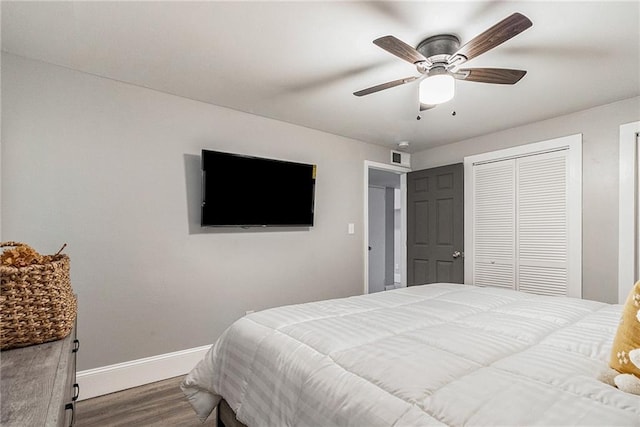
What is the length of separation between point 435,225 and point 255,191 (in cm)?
244

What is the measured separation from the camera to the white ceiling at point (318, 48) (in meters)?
1.69

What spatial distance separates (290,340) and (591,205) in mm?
3162

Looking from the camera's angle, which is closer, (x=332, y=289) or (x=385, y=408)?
(x=385, y=408)

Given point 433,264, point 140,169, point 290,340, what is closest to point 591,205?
point 433,264

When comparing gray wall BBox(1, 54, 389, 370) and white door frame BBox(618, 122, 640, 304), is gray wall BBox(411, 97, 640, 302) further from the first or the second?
gray wall BBox(1, 54, 389, 370)

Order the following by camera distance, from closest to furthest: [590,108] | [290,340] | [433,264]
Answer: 1. [290,340]
2. [590,108]
3. [433,264]

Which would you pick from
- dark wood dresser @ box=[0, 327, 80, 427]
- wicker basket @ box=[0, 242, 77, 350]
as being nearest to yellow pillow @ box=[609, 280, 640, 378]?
dark wood dresser @ box=[0, 327, 80, 427]

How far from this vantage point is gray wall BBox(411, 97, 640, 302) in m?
2.88

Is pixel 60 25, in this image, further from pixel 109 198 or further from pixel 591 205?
pixel 591 205

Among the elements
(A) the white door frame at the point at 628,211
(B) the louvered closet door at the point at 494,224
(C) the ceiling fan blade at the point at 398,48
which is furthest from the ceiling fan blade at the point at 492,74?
(B) the louvered closet door at the point at 494,224

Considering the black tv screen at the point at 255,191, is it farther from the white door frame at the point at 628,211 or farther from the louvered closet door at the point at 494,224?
the white door frame at the point at 628,211

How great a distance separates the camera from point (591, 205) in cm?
303

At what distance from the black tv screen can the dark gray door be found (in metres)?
1.72

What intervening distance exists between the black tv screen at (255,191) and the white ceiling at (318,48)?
541 millimetres
